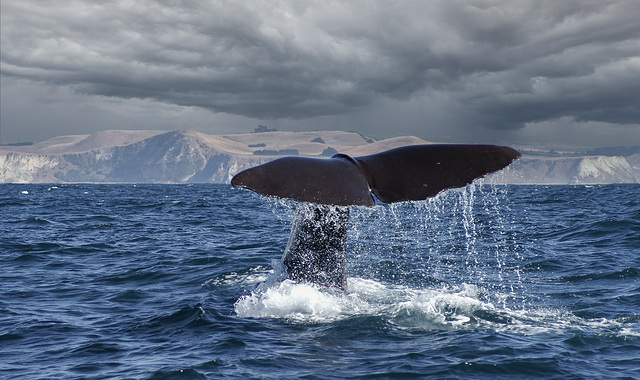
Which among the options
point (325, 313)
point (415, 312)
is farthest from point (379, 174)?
point (415, 312)

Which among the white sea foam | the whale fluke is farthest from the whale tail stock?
the white sea foam

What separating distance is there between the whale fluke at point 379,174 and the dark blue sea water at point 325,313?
488 millimetres

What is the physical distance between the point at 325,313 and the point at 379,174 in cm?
240

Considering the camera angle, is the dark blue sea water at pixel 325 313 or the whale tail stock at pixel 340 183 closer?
the whale tail stock at pixel 340 183

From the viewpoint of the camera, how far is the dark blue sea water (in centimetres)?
563

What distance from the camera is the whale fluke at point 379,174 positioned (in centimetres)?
468

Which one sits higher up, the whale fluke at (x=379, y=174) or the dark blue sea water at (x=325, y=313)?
the whale fluke at (x=379, y=174)

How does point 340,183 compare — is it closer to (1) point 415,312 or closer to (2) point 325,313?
(2) point 325,313

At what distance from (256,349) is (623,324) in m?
4.89

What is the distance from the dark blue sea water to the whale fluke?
488 millimetres

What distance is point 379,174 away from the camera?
5.84 meters

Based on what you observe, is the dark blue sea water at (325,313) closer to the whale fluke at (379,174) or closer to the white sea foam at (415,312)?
the white sea foam at (415,312)

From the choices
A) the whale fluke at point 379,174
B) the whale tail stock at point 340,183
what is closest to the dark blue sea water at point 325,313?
the whale tail stock at point 340,183

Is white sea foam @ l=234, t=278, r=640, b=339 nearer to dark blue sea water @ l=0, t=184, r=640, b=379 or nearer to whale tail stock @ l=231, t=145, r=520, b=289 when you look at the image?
dark blue sea water @ l=0, t=184, r=640, b=379
